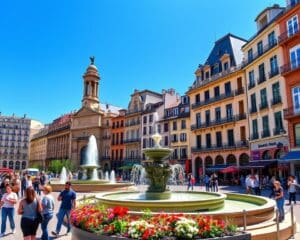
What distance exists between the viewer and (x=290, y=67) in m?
26.4

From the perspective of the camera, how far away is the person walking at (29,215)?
6309mm

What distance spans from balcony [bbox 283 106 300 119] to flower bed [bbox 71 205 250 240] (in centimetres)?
2242

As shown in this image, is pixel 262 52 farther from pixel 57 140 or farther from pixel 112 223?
pixel 57 140

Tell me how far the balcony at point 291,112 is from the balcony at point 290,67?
11.5ft

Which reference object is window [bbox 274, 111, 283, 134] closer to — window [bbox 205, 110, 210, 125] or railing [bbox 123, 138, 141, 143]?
window [bbox 205, 110, 210, 125]

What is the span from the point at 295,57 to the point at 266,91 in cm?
536

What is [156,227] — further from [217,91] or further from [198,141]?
[198,141]

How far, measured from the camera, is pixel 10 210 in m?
9.09

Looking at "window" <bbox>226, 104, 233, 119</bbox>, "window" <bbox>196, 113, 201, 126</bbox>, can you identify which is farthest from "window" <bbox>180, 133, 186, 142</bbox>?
"window" <bbox>226, 104, 233, 119</bbox>

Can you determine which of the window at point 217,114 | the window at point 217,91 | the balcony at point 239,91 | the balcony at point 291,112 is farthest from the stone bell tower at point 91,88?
the balcony at point 291,112

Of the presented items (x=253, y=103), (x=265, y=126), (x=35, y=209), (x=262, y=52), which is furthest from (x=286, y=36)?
(x=35, y=209)

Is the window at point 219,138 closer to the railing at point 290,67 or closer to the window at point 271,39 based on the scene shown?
the railing at point 290,67

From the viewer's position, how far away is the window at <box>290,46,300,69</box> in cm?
2581

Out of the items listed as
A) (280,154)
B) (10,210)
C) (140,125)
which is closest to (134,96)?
(140,125)
